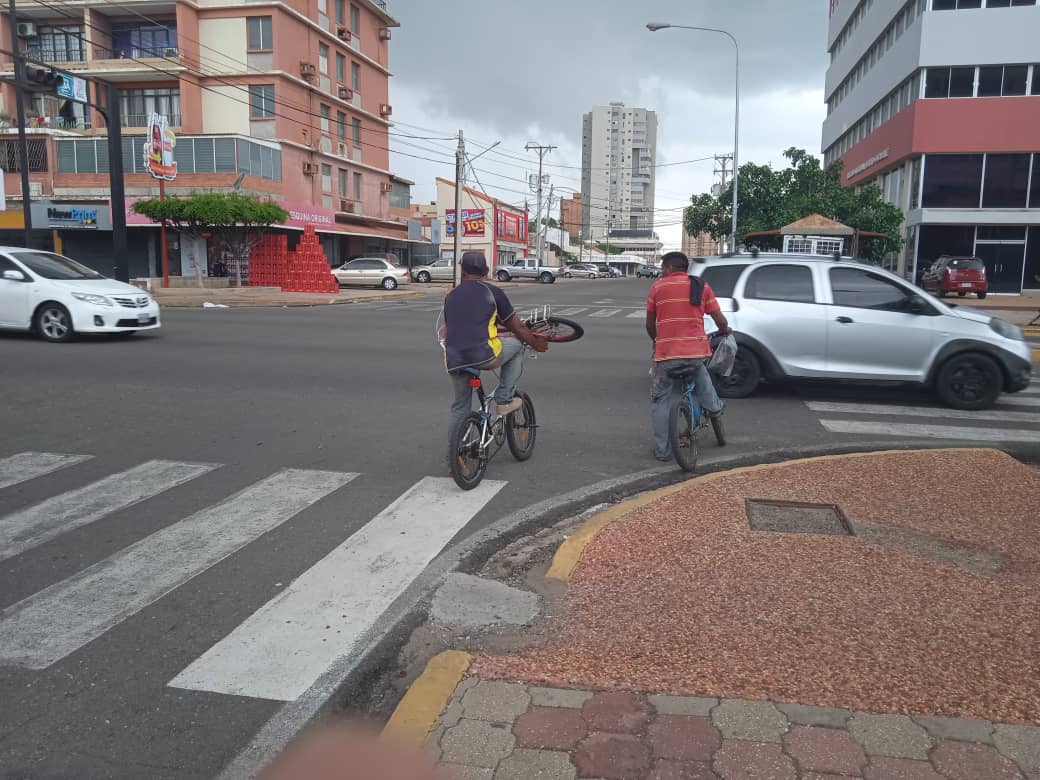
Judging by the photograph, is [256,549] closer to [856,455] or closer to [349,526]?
[349,526]

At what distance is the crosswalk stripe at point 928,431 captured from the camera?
8672 mm

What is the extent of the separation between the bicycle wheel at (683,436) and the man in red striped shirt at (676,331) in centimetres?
22

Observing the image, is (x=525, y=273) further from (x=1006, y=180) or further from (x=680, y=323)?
(x=680, y=323)

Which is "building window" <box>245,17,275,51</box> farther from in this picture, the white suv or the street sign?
the white suv

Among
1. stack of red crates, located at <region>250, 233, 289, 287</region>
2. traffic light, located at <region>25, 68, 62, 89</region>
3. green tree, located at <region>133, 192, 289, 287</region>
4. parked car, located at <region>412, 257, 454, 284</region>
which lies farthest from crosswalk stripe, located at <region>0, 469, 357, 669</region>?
parked car, located at <region>412, 257, 454, 284</region>

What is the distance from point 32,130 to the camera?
4169cm

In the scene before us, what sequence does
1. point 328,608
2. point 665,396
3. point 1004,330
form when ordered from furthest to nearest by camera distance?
point 1004,330 < point 665,396 < point 328,608

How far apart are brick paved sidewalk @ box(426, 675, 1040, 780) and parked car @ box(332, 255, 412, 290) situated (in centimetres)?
4037

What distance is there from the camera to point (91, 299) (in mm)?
14914

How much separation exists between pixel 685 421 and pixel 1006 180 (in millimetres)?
37224

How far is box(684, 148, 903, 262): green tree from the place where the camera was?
39.3 meters

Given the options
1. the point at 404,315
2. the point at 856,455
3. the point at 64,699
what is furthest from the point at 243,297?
the point at 64,699

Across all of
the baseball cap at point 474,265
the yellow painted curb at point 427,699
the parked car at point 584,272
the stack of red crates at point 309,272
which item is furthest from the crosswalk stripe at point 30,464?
the parked car at point 584,272

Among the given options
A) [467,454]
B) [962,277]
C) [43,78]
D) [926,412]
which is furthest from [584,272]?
[467,454]
